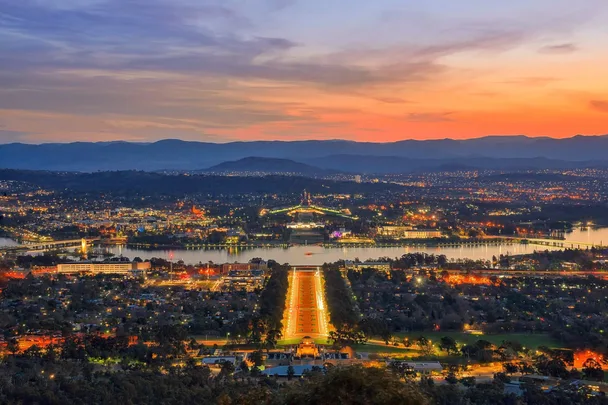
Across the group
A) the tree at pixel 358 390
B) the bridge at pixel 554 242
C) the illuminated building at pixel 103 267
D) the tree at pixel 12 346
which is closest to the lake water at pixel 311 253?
the bridge at pixel 554 242

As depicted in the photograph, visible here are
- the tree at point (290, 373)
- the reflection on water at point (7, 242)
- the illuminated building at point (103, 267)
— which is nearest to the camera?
the tree at point (290, 373)

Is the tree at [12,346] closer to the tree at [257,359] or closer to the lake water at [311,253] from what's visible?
the tree at [257,359]

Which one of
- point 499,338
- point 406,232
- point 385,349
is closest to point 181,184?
point 406,232

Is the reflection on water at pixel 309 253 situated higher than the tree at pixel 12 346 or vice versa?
the reflection on water at pixel 309 253

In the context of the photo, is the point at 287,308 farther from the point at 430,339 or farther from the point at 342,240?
the point at 342,240

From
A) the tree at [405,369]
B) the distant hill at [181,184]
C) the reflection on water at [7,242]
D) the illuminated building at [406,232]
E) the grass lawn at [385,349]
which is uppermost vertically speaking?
the distant hill at [181,184]

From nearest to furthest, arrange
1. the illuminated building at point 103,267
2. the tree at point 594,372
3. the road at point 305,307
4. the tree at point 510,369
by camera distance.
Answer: the tree at point 594,372
the tree at point 510,369
the road at point 305,307
the illuminated building at point 103,267

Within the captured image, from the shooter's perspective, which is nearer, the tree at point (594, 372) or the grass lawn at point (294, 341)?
the tree at point (594, 372)

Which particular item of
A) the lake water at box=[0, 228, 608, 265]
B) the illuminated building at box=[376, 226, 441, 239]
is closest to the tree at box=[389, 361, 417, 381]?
the lake water at box=[0, 228, 608, 265]
